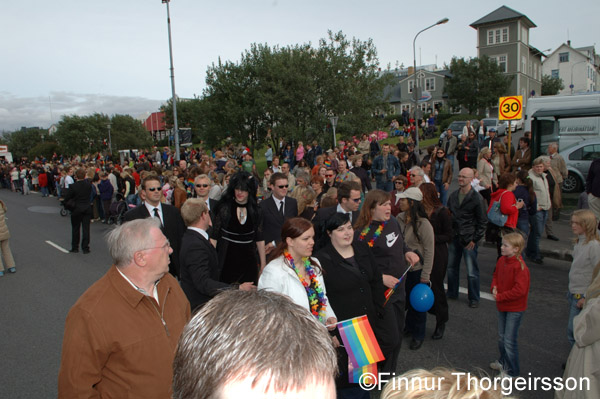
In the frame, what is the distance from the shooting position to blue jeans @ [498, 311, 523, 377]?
429cm

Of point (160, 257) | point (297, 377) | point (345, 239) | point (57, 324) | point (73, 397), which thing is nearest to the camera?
point (297, 377)

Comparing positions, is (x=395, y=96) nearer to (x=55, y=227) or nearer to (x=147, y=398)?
(x=55, y=227)

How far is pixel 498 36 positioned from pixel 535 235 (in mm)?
62039

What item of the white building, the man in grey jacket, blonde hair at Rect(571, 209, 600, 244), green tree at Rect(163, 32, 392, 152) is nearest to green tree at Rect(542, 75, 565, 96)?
the white building

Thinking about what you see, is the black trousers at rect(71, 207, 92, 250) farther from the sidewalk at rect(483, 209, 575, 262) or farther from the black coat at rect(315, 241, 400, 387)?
the sidewalk at rect(483, 209, 575, 262)

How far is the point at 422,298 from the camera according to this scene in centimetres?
484

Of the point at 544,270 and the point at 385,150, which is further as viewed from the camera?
the point at 385,150

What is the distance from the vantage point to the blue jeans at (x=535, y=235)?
8.40m

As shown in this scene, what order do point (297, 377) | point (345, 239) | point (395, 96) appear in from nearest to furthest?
point (297, 377) → point (345, 239) → point (395, 96)

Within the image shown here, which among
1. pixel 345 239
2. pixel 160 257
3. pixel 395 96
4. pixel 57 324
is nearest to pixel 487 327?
pixel 345 239

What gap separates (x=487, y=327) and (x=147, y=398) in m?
4.67

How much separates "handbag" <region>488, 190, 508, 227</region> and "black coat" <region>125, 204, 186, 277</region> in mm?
4853

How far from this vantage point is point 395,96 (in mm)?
80375

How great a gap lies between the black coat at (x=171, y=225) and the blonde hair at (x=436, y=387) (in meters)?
4.72
